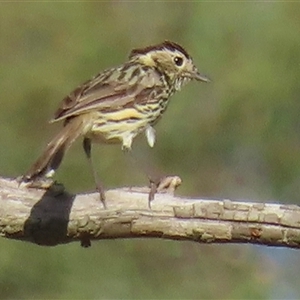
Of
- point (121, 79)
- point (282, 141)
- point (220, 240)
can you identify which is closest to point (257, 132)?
point (282, 141)

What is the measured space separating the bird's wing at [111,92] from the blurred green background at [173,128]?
1.52 m

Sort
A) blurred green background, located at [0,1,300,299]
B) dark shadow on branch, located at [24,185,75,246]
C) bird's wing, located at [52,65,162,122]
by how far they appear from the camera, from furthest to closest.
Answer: blurred green background, located at [0,1,300,299] < bird's wing, located at [52,65,162,122] < dark shadow on branch, located at [24,185,75,246]

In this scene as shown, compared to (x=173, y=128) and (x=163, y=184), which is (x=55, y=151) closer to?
(x=163, y=184)

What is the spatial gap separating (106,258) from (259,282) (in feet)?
2.61

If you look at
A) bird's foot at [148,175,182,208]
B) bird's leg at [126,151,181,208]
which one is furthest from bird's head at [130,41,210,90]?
bird's foot at [148,175,182,208]

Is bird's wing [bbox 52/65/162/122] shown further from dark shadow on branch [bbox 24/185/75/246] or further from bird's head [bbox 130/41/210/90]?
dark shadow on branch [bbox 24/185/75/246]

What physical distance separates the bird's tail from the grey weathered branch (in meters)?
0.08

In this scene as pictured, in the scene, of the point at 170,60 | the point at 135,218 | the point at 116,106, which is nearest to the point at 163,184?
the point at 135,218

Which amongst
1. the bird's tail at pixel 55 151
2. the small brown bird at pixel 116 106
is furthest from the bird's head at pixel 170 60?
the bird's tail at pixel 55 151

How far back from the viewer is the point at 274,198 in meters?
8.71

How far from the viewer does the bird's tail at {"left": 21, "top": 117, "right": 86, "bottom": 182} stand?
6.17 metres

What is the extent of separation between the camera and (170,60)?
7.41 meters

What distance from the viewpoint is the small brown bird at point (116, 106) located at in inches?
253

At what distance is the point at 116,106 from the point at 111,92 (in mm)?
63
